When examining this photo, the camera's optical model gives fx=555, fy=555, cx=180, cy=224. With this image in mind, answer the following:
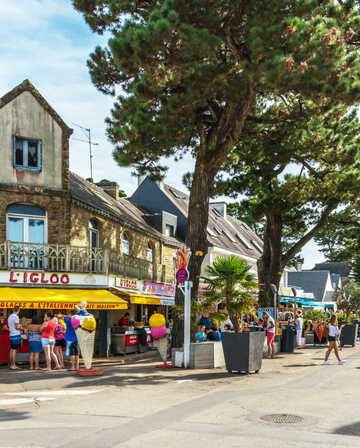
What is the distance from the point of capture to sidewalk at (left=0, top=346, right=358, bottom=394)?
1257cm

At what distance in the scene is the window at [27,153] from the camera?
64.8 feet

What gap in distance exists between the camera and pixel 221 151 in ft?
58.2

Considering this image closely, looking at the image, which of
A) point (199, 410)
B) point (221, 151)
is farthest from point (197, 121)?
point (199, 410)

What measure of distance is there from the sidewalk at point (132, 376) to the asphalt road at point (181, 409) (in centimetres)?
3

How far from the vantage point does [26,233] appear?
19672 mm

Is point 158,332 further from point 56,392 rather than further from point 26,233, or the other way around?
point 26,233

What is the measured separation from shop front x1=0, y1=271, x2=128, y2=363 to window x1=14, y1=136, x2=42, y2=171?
398 centimetres

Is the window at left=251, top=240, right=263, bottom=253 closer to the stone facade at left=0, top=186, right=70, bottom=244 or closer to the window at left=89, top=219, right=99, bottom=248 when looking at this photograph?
the window at left=89, top=219, right=99, bottom=248

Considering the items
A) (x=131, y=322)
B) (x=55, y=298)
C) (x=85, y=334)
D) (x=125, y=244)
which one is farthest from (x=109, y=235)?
(x=85, y=334)

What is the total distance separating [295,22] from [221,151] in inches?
192

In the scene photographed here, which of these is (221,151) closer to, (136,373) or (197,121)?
(197,121)

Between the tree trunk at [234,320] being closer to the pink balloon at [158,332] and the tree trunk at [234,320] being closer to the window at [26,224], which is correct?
the pink balloon at [158,332]

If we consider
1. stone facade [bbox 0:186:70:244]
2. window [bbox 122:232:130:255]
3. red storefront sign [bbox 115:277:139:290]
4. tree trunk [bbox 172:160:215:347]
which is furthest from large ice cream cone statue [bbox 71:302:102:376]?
window [bbox 122:232:130:255]

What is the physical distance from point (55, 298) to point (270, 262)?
40.3 ft
